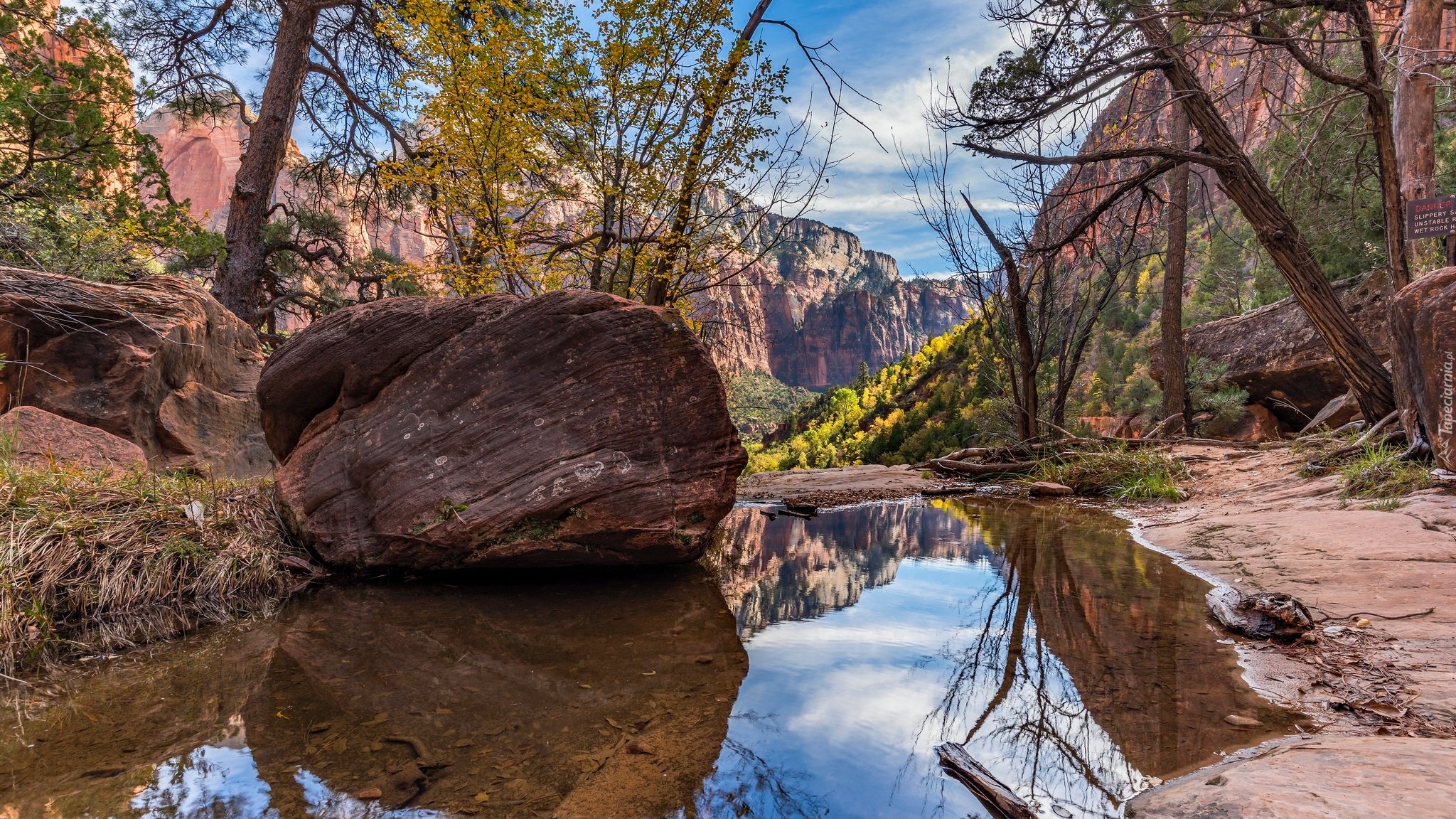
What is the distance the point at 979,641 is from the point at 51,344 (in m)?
8.44

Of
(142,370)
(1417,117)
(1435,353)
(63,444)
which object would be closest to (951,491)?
(1435,353)

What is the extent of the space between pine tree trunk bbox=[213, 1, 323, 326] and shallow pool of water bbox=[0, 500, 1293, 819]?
8.45 metres

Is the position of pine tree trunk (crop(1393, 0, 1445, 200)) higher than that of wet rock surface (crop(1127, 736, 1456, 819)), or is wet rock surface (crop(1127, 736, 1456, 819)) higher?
pine tree trunk (crop(1393, 0, 1445, 200))

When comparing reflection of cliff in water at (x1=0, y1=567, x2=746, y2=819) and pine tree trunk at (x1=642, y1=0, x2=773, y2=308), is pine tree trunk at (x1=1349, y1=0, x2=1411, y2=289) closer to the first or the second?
pine tree trunk at (x1=642, y1=0, x2=773, y2=308)

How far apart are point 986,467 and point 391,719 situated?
9.12 metres

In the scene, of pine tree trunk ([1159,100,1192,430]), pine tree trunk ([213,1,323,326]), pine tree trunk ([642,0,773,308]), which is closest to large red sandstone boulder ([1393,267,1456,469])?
pine tree trunk ([642,0,773,308])

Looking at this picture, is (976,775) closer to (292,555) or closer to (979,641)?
(979,641)

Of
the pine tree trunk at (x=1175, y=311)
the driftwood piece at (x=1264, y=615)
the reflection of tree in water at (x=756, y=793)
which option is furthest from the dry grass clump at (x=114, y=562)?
the pine tree trunk at (x=1175, y=311)

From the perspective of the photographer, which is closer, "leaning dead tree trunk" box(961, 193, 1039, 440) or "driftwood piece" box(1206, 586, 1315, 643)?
"driftwood piece" box(1206, 586, 1315, 643)

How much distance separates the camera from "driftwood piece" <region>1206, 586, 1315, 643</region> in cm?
280

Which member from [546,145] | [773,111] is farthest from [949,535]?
[546,145]

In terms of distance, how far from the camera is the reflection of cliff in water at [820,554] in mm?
4031

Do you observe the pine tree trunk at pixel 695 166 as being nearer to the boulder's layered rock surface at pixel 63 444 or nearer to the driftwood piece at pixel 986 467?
the boulder's layered rock surface at pixel 63 444

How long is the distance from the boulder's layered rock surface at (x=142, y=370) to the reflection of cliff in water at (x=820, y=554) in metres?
5.18
